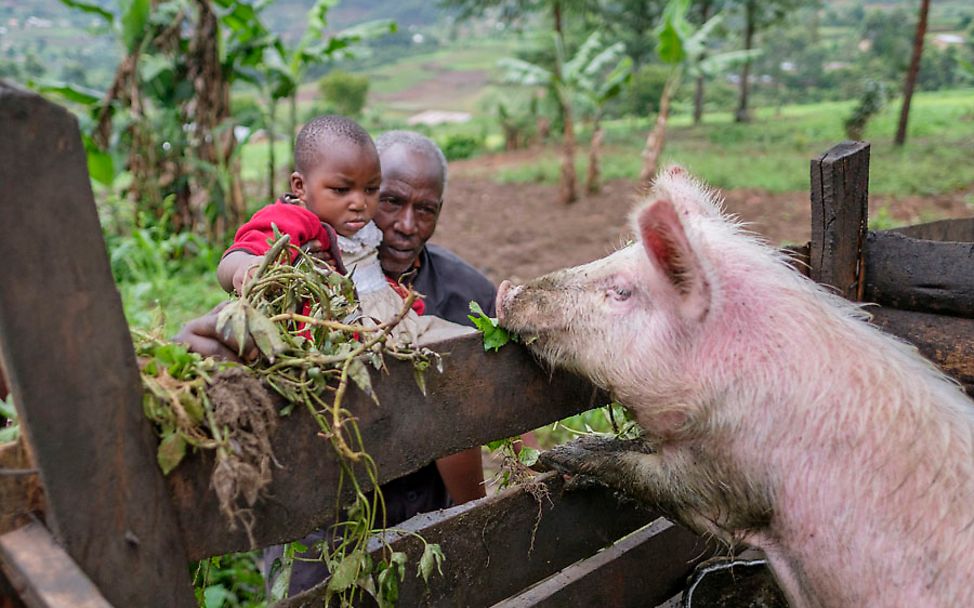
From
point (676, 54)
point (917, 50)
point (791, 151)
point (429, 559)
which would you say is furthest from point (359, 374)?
point (791, 151)

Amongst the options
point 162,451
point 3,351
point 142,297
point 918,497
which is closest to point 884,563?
point 918,497

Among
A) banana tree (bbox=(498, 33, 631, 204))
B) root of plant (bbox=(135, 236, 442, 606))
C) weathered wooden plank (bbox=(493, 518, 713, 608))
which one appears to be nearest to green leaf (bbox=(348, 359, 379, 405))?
root of plant (bbox=(135, 236, 442, 606))

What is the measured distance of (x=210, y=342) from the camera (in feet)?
5.13

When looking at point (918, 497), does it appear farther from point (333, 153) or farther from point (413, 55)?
point (413, 55)

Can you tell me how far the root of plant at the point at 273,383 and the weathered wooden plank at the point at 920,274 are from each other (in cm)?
184

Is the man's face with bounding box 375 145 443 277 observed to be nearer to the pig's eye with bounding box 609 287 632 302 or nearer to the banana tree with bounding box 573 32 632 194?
A: the pig's eye with bounding box 609 287 632 302

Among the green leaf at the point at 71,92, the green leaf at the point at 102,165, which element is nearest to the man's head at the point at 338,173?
the green leaf at the point at 102,165

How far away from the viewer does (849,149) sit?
101 inches

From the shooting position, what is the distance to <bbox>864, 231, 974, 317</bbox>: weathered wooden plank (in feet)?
8.43

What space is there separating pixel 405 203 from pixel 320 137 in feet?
1.70

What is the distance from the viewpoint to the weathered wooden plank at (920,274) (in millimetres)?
2568

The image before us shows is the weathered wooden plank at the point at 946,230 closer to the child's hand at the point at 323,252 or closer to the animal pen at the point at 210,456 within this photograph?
the animal pen at the point at 210,456

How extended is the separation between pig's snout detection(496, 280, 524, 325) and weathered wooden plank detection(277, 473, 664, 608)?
0.53 meters

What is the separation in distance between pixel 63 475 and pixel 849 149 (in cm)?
245
